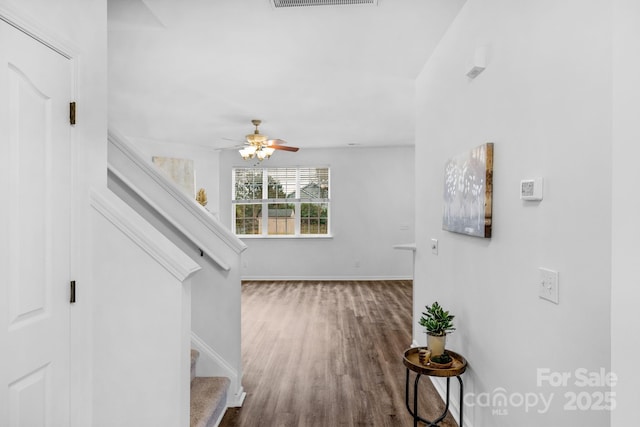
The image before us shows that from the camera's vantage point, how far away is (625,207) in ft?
3.31

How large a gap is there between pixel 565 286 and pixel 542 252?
19cm

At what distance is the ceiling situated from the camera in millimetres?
2613

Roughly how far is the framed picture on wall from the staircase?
1788 millimetres

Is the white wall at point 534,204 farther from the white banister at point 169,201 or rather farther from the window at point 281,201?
the window at point 281,201

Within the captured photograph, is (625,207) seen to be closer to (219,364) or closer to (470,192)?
(470,192)

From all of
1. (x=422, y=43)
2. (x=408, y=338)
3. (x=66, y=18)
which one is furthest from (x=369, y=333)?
(x=66, y=18)

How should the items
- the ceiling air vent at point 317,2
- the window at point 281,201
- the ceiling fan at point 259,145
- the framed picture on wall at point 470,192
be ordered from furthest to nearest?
the window at point 281,201
the ceiling fan at point 259,145
the ceiling air vent at point 317,2
the framed picture on wall at point 470,192

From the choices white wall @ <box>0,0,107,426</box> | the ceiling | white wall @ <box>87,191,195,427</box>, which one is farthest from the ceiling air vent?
white wall @ <box>87,191,195,427</box>

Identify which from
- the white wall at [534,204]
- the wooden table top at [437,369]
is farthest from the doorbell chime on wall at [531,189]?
the wooden table top at [437,369]

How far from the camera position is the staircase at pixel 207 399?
2.23 meters

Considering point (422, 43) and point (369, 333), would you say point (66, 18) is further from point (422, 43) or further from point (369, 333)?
point (369, 333)

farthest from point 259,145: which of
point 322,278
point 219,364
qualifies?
point 322,278

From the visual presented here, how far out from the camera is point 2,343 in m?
1.30

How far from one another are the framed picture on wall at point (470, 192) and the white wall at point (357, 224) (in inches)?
198
